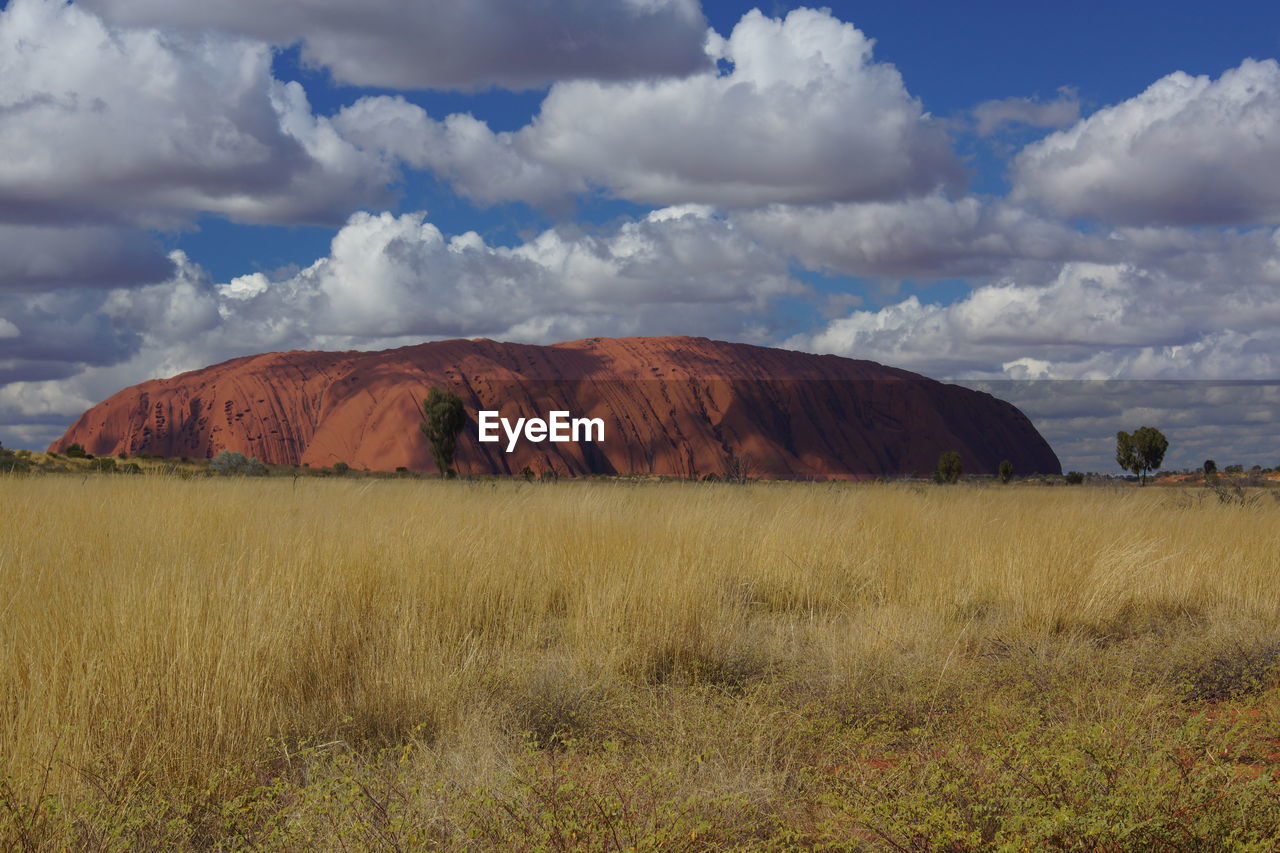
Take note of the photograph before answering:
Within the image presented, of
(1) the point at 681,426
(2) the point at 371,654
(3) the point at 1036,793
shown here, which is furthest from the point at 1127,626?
(1) the point at 681,426

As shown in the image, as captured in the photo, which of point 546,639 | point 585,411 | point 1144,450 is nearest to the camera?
point 546,639

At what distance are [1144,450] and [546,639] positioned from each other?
169 feet

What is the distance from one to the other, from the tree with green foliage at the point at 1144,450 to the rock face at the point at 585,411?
121ft

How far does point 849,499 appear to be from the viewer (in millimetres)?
13414

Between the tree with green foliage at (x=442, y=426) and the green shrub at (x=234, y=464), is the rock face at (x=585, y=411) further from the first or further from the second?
the green shrub at (x=234, y=464)

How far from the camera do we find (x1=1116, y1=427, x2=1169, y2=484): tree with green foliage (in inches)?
1954

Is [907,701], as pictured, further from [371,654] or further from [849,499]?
[849,499]

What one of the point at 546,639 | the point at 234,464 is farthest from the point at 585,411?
the point at 546,639

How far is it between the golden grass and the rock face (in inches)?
2967

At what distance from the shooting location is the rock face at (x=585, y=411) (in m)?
92.4

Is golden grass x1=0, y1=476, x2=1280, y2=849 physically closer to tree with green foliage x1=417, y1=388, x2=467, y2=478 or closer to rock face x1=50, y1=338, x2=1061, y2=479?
tree with green foliage x1=417, y1=388, x2=467, y2=478

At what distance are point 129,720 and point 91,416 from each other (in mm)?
116720

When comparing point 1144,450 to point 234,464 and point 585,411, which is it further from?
point 585,411

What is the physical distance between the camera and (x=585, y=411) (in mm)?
101562
